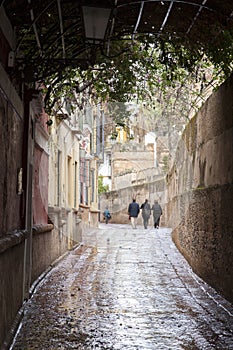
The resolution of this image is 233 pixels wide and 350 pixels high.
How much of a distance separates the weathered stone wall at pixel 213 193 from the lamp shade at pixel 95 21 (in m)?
1.95

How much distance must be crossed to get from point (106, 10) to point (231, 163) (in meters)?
2.67

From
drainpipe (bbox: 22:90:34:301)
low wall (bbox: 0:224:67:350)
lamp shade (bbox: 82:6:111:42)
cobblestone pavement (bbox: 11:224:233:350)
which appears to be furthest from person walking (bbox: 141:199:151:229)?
lamp shade (bbox: 82:6:111:42)

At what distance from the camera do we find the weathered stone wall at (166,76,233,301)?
8148mm

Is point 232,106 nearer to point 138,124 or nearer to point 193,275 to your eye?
point 193,275

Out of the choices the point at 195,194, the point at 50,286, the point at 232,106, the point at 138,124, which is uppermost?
the point at 138,124

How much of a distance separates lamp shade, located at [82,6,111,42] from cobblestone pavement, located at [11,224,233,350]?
10.5 feet

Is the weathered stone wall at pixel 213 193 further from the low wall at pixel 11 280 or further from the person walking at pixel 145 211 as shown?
the person walking at pixel 145 211

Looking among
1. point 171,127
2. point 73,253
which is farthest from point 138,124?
point 73,253

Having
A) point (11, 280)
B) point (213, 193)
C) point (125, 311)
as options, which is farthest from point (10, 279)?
point (213, 193)

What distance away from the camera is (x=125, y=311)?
7379 millimetres

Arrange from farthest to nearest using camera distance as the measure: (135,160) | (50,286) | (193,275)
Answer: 1. (135,160)
2. (193,275)
3. (50,286)

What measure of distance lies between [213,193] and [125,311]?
8.87 ft

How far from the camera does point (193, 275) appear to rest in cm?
1104

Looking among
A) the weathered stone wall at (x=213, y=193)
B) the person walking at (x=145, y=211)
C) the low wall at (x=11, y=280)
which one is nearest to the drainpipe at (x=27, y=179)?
the low wall at (x=11, y=280)
